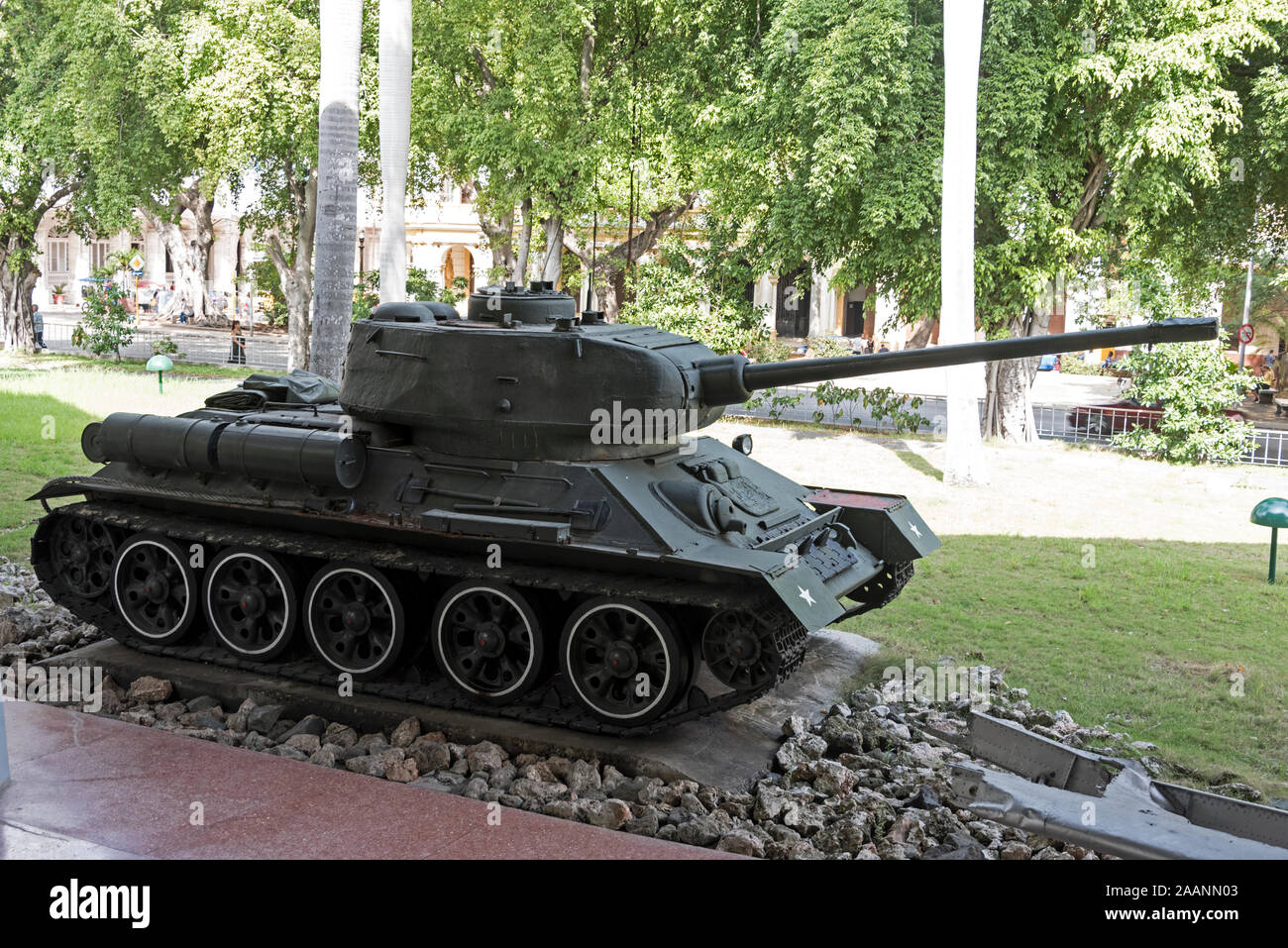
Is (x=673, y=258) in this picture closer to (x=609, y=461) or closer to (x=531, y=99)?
(x=531, y=99)

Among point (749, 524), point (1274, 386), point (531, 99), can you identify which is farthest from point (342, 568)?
point (1274, 386)

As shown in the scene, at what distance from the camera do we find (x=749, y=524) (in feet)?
28.0

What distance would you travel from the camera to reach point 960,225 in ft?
58.7

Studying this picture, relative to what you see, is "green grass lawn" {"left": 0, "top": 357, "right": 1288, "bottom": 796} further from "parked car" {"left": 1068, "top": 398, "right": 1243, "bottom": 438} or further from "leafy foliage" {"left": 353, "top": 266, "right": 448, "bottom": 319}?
"leafy foliage" {"left": 353, "top": 266, "right": 448, "bottom": 319}

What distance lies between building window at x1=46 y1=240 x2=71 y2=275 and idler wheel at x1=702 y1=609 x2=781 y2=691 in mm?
68178

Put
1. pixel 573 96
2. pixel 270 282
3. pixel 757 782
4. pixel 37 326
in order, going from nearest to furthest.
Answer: pixel 757 782
pixel 573 96
pixel 37 326
pixel 270 282

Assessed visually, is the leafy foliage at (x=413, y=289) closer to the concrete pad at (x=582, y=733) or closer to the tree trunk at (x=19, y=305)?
the tree trunk at (x=19, y=305)

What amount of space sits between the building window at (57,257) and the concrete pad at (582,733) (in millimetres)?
64703

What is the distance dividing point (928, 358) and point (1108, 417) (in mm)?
19522

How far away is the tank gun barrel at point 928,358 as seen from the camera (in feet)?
22.9

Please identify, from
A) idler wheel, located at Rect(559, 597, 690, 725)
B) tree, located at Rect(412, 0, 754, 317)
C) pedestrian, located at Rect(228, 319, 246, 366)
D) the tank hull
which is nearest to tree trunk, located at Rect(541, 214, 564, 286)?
tree, located at Rect(412, 0, 754, 317)

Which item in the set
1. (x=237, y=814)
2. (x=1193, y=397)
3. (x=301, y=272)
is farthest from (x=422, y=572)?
(x=301, y=272)

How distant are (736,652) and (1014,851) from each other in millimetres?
2001

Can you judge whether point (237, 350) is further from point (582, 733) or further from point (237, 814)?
point (237, 814)
